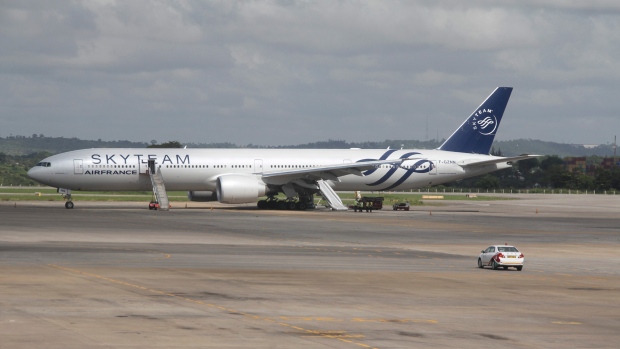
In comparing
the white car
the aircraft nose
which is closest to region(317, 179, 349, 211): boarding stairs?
the aircraft nose

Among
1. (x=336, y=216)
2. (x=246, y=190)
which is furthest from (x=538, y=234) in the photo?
(x=246, y=190)

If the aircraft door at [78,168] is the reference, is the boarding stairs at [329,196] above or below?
below

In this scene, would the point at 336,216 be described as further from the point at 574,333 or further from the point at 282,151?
the point at 574,333

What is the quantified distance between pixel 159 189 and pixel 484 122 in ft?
96.2

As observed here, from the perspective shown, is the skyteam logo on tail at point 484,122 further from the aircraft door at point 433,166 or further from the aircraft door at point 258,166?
the aircraft door at point 258,166

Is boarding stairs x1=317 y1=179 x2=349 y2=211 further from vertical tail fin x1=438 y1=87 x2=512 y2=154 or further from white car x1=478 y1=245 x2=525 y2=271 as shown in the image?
white car x1=478 y1=245 x2=525 y2=271

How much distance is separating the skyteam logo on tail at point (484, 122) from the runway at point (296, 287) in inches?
1030

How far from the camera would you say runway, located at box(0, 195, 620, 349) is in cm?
2116

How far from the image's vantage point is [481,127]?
85625mm

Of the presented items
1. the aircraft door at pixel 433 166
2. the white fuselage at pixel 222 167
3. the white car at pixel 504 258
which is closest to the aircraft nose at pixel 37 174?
the white fuselage at pixel 222 167

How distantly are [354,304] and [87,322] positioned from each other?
24.5ft

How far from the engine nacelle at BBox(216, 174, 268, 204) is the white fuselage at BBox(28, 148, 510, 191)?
1.77 meters

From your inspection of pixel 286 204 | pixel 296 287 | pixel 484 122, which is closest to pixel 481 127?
pixel 484 122

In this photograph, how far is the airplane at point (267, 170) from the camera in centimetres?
7419
